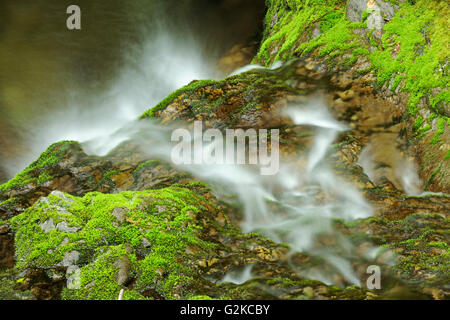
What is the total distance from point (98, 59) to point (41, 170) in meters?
9.64

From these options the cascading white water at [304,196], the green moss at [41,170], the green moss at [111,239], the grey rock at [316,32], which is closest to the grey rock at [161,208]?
the green moss at [111,239]

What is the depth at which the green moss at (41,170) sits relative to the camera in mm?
7827

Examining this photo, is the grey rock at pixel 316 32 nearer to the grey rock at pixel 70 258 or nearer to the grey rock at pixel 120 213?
the grey rock at pixel 120 213

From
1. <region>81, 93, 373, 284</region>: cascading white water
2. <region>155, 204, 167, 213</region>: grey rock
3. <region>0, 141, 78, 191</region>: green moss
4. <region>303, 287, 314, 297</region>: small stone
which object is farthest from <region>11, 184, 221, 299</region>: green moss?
<region>0, 141, 78, 191</region>: green moss

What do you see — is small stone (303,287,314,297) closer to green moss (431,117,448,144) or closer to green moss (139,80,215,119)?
green moss (431,117,448,144)

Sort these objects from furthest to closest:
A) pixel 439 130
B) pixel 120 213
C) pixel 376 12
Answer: pixel 376 12, pixel 439 130, pixel 120 213

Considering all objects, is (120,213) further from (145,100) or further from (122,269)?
(145,100)

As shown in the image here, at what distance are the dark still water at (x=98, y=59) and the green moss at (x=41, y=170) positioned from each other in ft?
11.3

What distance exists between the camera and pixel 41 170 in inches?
329

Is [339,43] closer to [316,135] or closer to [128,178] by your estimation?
[316,135]

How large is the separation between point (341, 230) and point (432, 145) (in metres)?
3.51

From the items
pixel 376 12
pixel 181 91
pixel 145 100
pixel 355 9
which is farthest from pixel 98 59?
pixel 376 12
